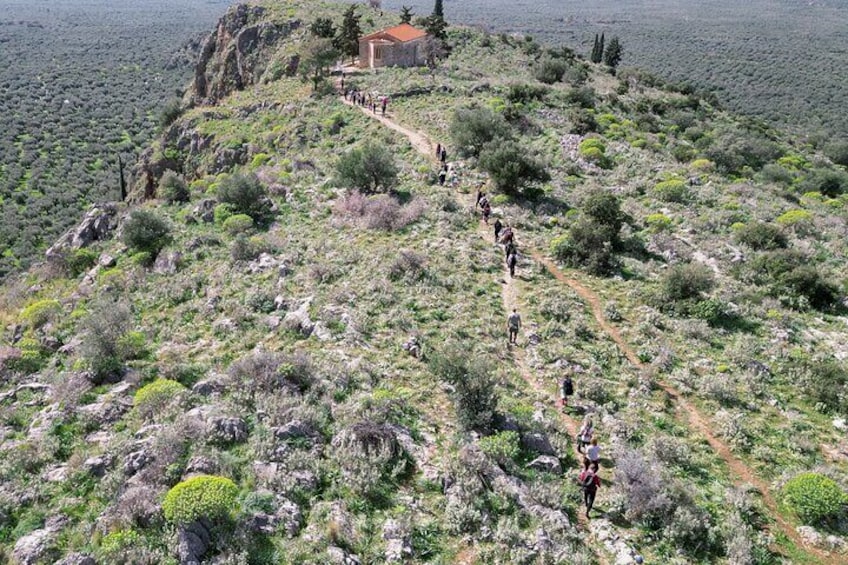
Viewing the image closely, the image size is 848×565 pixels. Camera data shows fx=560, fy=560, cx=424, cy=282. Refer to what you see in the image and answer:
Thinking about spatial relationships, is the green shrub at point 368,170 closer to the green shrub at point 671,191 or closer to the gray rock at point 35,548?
the green shrub at point 671,191

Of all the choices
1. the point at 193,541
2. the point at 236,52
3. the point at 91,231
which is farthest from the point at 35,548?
the point at 236,52

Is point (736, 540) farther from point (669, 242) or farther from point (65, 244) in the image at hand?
point (65, 244)

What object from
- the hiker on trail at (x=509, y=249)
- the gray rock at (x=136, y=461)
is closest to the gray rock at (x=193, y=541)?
the gray rock at (x=136, y=461)

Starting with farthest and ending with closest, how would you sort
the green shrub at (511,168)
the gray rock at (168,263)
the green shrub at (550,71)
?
1. the green shrub at (550,71)
2. the green shrub at (511,168)
3. the gray rock at (168,263)

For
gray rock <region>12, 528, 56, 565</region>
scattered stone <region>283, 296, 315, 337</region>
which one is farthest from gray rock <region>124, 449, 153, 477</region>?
scattered stone <region>283, 296, 315, 337</region>

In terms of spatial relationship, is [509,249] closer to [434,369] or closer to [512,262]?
[512,262]

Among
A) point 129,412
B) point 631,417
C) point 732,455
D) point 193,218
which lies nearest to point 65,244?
point 193,218
